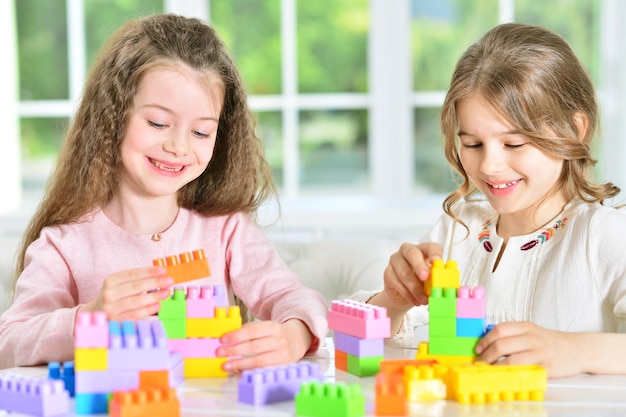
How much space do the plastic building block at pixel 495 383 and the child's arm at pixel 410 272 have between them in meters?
0.20

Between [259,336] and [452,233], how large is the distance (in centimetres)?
63

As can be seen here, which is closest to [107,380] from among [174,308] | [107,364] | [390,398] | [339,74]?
[107,364]

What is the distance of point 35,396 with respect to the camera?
1070 mm

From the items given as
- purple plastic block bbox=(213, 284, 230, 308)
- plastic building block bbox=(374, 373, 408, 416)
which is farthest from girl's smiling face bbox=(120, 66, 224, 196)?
plastic building block bbox=(374, 373, 408, 416)

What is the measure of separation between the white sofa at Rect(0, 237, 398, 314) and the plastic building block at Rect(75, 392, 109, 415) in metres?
1.10

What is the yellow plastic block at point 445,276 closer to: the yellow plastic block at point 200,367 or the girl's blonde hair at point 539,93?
the yellow plastic block at point 200,367

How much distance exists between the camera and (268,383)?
1115 mm

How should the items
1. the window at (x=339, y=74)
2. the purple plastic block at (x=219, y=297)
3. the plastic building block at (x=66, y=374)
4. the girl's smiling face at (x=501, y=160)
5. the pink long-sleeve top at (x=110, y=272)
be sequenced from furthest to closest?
1. the window at (x=339, y=74)
2. the girl's smiling face at (x=501, y=160)
3. the pink long-sleeve top at (x=110, y=272)
4. the purple plastic block at (x=219, y=297)
5. the plastic building block at (x=66, y=374)

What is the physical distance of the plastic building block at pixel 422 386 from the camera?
1103 mm

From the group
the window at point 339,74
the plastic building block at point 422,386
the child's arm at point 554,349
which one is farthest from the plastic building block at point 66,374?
the window at point 339,74

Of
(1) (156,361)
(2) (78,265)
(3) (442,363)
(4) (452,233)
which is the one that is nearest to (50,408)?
(1) (156,361)

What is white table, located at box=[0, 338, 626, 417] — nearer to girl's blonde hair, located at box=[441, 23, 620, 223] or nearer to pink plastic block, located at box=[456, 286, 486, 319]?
pink plastic block, located at box=[456, 286, 486, 319]

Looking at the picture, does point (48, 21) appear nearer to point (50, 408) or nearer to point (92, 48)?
point (92, 48)

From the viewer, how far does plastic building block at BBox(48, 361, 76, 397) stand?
116 cm
